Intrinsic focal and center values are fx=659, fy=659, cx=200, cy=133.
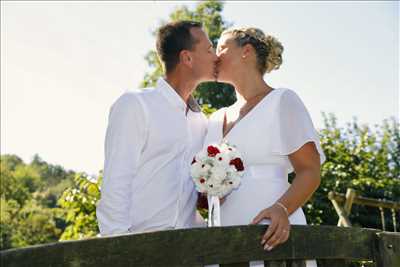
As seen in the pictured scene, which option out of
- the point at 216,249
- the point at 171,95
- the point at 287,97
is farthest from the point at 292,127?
the point at 216,249

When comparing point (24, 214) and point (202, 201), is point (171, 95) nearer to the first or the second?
point (202, 201)

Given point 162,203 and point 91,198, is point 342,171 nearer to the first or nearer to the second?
point 91,198

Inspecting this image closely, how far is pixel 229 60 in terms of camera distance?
3900mm

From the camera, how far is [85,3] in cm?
1756

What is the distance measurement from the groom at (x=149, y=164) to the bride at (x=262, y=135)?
0.26 meters

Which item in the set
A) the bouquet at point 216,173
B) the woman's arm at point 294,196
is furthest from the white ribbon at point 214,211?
the woman's arm at point 294,196

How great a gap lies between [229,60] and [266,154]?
26.1 inches

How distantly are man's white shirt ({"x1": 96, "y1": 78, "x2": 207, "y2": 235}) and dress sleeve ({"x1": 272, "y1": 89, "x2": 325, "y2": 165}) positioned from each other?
50cm

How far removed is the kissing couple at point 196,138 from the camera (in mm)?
3268

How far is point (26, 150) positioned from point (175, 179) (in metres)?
70.9

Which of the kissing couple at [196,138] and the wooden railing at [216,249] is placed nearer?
the wooden railing at [216,249]

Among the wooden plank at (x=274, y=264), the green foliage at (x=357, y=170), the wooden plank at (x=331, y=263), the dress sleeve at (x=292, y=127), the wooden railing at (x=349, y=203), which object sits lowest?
the wooden plank at (x=274, y=264)

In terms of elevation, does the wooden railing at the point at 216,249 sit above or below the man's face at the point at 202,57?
below

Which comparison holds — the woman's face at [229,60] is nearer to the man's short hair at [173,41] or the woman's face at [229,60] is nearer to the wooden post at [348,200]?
the man's short hair at [173,41]
